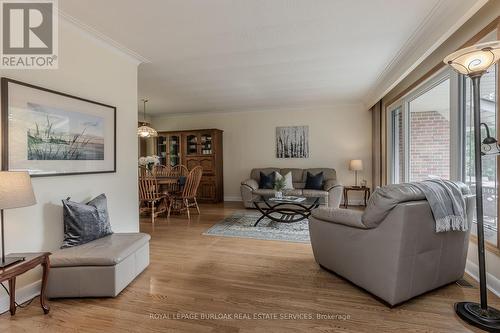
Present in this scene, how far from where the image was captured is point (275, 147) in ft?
21.0

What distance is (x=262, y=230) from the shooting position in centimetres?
389

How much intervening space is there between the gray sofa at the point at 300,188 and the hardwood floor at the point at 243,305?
2.52 meters

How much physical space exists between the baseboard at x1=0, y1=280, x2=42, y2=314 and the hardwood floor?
0.07 meters

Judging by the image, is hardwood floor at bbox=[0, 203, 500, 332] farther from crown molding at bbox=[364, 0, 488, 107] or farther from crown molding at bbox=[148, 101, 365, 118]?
crown molding at bbox=[148, 101, 365, 118]

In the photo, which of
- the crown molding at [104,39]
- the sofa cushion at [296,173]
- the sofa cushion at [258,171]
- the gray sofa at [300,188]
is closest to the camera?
the crown molding at [104,39]

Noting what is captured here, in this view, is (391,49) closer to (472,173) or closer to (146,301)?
(472,173)

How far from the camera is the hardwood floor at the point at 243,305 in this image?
167 cm

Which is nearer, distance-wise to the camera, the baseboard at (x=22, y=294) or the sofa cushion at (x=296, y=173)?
the baseboard at (x=22, y=294)

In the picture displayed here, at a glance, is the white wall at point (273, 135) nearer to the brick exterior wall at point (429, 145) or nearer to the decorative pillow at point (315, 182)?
the decorative pillow at point (315, 182)

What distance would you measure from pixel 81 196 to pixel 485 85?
4102 mm

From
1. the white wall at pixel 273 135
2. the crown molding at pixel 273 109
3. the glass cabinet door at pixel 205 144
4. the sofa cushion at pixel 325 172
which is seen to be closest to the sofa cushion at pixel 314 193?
the sofa cushion at pixel 325 172

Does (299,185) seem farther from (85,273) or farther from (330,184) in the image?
(85,273)

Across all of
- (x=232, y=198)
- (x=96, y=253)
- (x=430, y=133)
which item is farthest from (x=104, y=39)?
(x=232, y=198)

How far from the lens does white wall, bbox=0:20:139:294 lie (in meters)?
1.99
